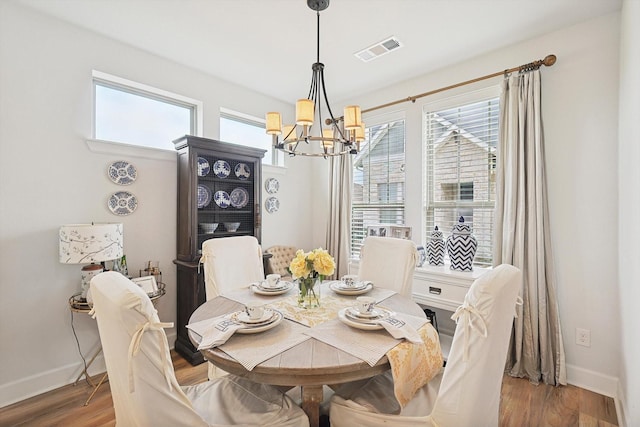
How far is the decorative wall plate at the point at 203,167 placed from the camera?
9.55 ft

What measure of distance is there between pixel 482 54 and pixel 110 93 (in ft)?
11.1

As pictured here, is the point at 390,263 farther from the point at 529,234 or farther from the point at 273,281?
the point at 529,234

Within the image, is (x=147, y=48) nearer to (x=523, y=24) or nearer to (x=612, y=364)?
(x=523, y=24)

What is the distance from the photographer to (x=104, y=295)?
0.95m

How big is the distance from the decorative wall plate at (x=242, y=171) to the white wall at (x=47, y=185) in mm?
860

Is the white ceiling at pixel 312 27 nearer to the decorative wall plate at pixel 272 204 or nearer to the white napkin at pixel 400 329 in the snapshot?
the decorative wall plate at pixel 272 204

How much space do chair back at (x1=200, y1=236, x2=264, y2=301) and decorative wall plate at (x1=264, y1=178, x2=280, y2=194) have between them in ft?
4.37

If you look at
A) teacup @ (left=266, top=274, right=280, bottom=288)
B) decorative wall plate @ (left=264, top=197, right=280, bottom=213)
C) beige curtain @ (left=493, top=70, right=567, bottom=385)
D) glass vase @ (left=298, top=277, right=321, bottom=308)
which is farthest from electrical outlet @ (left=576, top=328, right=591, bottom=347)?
decorative wall plate @ (left=264, top=197, right=280, bottom=213)

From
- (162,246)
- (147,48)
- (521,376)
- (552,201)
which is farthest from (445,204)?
(147,48)

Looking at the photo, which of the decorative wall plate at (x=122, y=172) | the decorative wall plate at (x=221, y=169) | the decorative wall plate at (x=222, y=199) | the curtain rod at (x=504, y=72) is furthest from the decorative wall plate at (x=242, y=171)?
the curtain rod at (x=504, y=72)

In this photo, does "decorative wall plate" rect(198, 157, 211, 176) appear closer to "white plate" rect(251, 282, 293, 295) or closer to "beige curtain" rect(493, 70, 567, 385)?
"white plate" rect(251, 282, 293, 295)

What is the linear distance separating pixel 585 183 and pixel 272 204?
3.03 m

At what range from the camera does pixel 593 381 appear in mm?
2135

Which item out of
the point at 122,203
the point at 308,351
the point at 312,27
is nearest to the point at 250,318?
the point at 308,351
